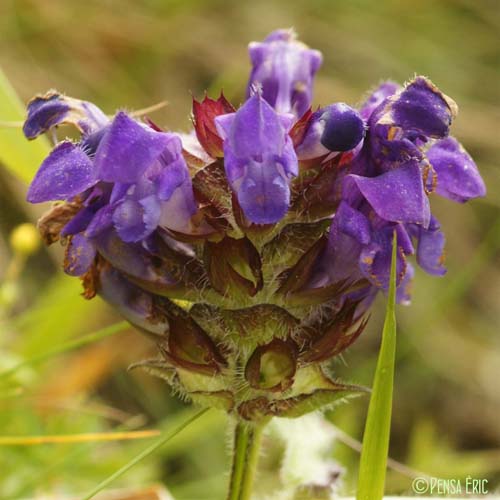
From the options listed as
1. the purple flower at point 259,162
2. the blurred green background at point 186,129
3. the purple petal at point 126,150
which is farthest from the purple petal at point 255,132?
the blurred green background at point 186,129

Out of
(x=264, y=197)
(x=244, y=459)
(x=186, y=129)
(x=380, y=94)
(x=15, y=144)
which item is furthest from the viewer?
(x=186, y=129)

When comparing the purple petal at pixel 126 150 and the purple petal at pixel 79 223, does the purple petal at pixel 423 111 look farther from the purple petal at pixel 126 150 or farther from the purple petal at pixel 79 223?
the purple petal at pixel 79 223

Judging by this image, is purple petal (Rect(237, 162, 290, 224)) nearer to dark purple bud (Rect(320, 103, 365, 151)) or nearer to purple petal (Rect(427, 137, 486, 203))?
dark purple bud (Rect(320, 103, 365, 151))

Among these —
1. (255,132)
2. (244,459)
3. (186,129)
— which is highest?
(186,129)

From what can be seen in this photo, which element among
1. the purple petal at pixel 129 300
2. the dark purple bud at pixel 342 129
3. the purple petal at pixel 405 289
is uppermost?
the dark purple bud at pixel 342 129

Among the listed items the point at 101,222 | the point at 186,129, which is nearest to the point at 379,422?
the point at 101,222

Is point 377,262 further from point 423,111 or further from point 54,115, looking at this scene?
point 54,115

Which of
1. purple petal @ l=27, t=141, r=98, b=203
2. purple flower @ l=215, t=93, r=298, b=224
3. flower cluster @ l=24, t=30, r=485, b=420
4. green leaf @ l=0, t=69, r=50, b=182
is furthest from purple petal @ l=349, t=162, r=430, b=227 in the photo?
green leaf @ l=0, t=69, r=50, b=182
